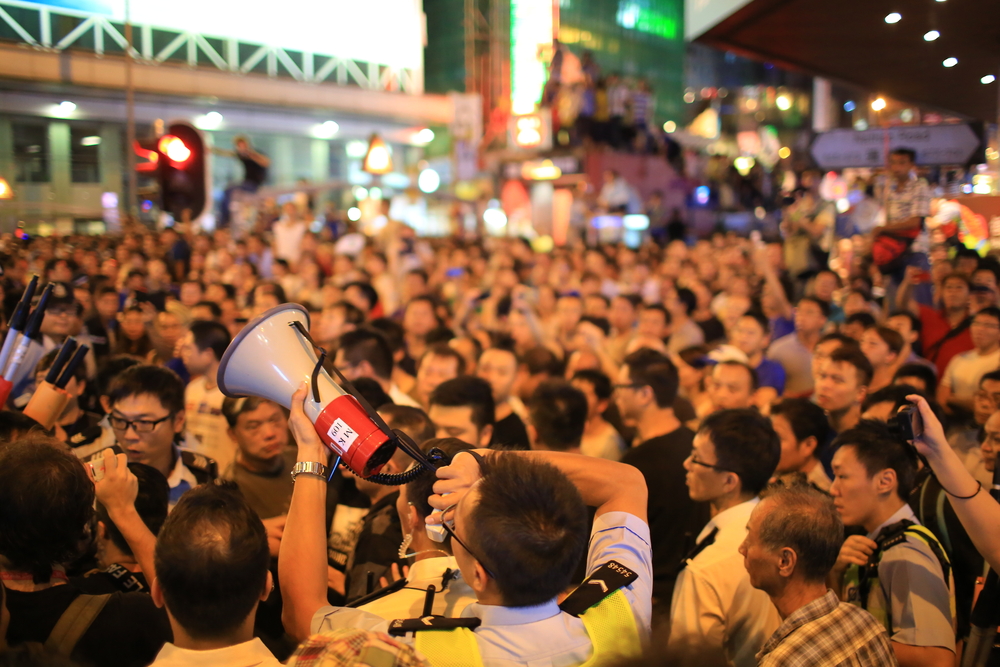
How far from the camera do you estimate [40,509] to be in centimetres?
209

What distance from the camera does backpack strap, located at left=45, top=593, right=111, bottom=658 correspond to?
6.51ft

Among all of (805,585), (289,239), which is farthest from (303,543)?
(289,239)

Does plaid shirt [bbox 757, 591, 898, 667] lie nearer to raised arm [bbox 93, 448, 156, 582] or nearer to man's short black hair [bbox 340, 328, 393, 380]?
raised arm [bbox 93, 448, 156, 582]

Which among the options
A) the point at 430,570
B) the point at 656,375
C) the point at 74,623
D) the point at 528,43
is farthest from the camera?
the point at 528,43

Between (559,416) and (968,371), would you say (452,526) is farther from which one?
(968,371)

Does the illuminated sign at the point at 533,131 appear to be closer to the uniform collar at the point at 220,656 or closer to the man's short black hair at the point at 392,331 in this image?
the man's short black hair at the point at 392,331

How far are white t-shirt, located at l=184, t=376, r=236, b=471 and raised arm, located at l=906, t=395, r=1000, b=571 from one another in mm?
3426

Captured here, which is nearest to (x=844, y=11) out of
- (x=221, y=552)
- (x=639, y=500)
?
(x=639, y=500)

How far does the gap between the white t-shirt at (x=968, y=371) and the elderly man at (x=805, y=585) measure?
3099 millimetres

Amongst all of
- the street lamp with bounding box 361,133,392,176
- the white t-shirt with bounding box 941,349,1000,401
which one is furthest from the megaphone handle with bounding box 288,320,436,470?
the street lamp with bounding box 361,133,392,176

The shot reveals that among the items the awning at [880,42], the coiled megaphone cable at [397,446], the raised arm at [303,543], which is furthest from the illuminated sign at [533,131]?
the raised arm at [303,543]

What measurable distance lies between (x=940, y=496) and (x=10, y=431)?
3.53m

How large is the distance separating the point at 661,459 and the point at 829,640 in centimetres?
163

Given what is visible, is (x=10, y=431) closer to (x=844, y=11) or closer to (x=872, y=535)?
(x=872, y=535)
